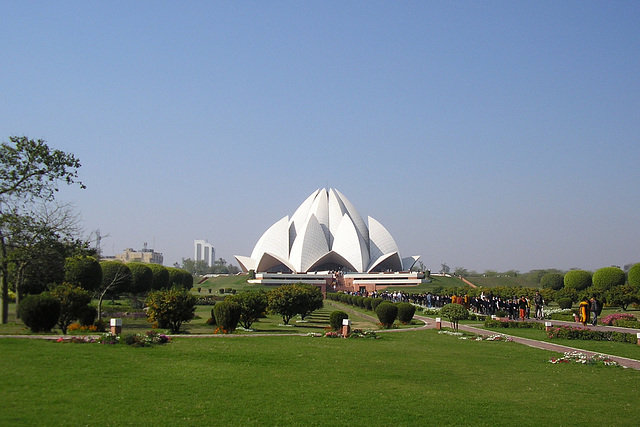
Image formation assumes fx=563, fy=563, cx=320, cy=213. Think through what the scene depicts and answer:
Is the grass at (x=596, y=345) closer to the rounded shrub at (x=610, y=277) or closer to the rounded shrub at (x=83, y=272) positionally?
the rounded shrub at (x=83, y=272)

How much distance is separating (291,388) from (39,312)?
23.8ft

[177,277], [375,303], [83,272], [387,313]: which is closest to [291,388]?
[387,313]

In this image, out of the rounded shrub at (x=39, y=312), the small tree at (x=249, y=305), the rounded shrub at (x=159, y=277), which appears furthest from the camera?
the rounded shrub at (x=159, y=277)

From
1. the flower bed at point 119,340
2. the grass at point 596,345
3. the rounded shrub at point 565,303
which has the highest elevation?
the flower bed at point 119,340

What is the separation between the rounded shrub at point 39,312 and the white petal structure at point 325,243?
4541 centimetres

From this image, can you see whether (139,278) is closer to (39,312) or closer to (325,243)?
(39,312)

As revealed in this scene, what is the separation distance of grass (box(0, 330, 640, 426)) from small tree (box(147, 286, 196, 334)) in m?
3.89

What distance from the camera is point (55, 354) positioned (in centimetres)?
785

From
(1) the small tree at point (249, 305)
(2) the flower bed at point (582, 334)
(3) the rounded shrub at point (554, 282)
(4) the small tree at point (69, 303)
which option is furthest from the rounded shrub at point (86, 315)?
(3) the rounded shrub at point (554, 282)

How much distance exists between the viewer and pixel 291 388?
22.4 feet

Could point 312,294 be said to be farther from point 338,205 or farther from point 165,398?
point 338,205

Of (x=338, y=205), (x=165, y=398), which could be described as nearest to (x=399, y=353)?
(x=165, y=398)

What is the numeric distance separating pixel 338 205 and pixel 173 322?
1942 inches

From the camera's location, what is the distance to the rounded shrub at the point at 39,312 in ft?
37.9
